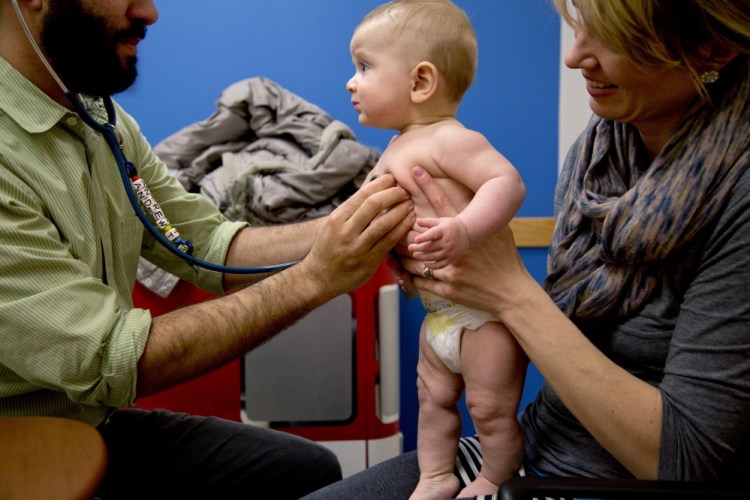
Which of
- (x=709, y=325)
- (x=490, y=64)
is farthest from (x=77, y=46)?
(x=490, y=64)

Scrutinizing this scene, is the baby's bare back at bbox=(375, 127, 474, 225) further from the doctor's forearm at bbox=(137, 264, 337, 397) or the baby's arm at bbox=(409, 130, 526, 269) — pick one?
the doctor's forearm at bbox=(137, 264, 337, 397)

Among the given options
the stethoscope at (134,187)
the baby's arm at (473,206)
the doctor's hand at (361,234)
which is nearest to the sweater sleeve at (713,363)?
the baby's arm at (473,206)

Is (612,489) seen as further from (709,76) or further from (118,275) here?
(118,275)

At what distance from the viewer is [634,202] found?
0.94 metres

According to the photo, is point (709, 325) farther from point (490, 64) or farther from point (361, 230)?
point (490, 64)

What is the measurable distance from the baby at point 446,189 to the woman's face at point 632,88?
0.17 meters

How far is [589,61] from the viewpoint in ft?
3.11

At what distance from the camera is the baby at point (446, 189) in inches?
40.4

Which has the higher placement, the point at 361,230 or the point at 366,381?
the point at 361,230

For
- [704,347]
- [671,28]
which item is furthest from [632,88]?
[704,347]

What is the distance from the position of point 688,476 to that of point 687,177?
1.32ft

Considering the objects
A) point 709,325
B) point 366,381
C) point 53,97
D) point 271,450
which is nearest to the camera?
point 709,325

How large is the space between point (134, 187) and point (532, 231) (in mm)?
1590

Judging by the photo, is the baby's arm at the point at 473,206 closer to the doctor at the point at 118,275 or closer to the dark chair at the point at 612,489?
the doctor at the point at 118,275
